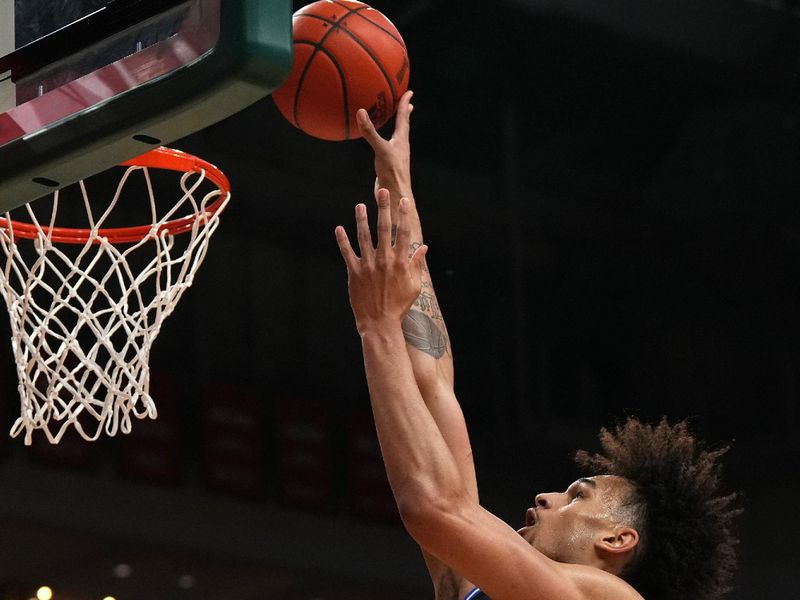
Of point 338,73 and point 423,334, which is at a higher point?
point 338,73

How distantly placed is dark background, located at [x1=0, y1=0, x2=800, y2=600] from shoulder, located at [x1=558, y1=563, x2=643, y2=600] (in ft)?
12.6

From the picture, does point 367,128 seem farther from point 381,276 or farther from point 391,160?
point 381,276

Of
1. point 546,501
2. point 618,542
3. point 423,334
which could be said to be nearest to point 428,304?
point 423,334

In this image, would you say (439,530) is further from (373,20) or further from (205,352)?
(205,352)

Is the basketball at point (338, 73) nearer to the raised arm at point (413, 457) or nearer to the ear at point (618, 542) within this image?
the raised arm at point (413, 457)

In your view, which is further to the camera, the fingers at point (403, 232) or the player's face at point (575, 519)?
the player's face at point (575, 519)

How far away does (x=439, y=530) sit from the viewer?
5.96 feet

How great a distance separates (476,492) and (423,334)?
323 millimetres

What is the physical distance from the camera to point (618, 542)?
224 centimetres

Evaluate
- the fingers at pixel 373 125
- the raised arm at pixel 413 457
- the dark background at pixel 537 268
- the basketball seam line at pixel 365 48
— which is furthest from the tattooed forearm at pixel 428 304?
the dark background at pixel 537 268

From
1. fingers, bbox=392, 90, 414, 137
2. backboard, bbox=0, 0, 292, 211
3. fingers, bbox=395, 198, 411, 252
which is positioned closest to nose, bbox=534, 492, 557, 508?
fingers, bbox=395, 198, 411, 252

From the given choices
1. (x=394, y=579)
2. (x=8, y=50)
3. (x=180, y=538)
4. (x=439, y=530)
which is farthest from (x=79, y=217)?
(x=439, y=530)

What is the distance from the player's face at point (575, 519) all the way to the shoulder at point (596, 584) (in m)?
0.16

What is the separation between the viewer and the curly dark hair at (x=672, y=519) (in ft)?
7.49
